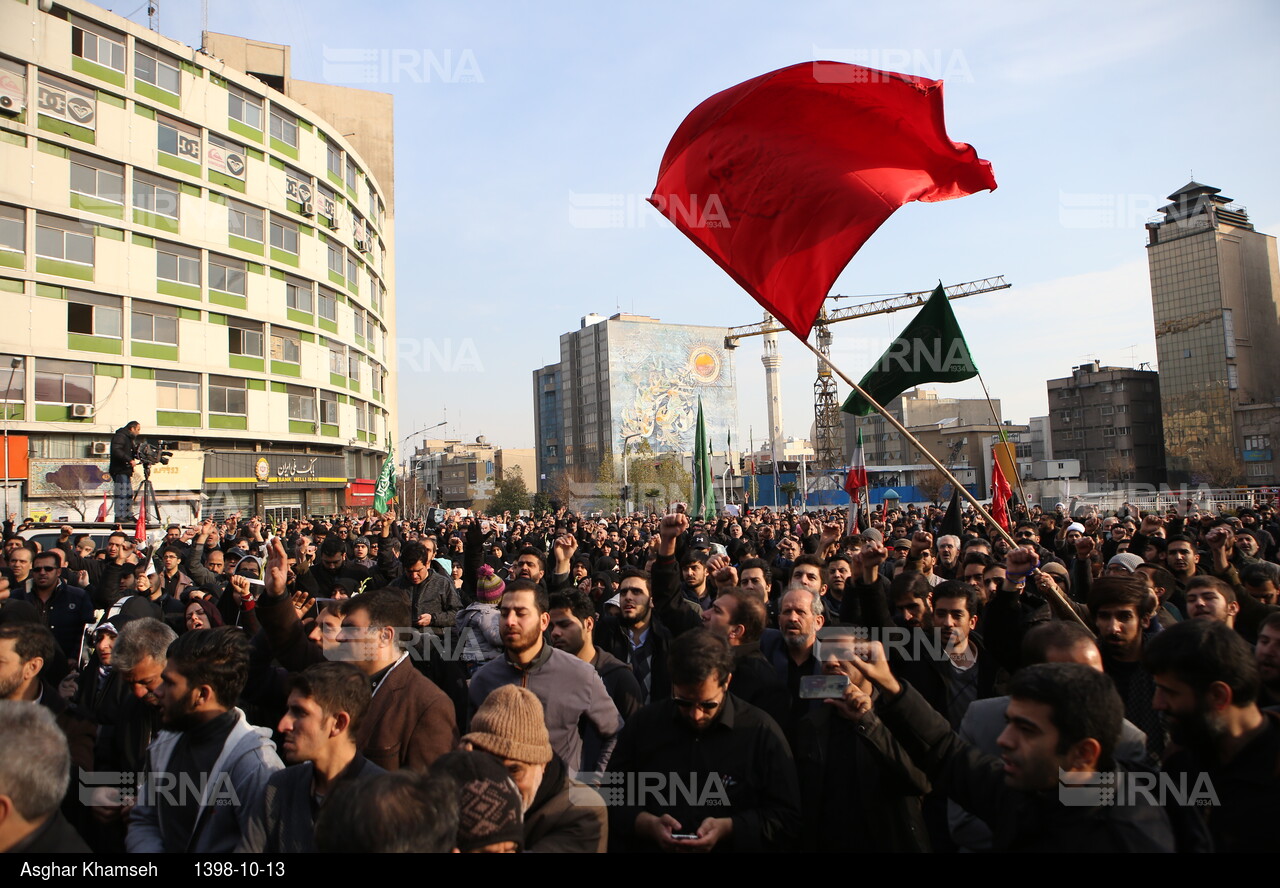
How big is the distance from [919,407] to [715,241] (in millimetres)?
107576

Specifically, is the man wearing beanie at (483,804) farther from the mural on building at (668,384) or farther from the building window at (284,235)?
the mural on building at (668,384)

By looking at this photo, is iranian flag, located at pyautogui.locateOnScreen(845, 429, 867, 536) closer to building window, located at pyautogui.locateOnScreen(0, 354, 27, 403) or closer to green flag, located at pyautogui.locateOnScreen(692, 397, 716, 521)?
green flag, located at pyautogui.locateOnScreen(692, 397, 716, 521)

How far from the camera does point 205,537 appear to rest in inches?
477

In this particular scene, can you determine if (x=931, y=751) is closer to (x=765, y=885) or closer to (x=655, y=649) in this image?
(x=765, y=885)

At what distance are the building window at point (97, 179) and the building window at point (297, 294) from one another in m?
7.65

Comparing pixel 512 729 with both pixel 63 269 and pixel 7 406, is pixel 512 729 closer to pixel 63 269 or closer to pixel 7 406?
pixel 7 406

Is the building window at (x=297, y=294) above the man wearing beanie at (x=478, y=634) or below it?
above

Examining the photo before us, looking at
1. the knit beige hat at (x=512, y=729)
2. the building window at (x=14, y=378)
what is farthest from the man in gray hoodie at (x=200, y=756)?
the building window at (x=14, y=378)

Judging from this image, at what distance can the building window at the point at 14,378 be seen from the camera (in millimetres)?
28812

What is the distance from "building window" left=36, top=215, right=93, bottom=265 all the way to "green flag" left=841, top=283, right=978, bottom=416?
32727 millimetres

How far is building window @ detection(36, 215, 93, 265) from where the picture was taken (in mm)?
29781

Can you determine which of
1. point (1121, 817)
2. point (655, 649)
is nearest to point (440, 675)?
point (655, 649)

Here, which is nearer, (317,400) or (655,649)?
(655,649)

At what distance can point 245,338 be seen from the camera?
36.3 m
